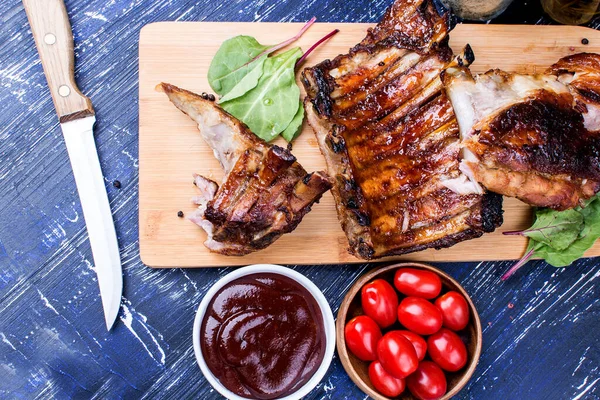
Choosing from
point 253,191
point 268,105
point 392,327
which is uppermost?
point 268,105

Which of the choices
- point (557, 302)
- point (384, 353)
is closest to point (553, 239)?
point (557, 302)

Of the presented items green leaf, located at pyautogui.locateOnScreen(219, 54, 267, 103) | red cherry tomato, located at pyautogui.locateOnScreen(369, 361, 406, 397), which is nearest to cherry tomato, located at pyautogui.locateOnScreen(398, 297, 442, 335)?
red cherry tomato, located at pyautogui.locateOnScreen(369, 361, 406, 397)

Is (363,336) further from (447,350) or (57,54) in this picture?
(57,54)

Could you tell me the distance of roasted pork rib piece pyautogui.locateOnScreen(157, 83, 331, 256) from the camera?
10.1ft

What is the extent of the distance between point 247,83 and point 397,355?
1.87 m

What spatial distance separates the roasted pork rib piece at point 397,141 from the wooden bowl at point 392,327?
26cm

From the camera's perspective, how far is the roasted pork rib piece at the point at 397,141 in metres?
3.09

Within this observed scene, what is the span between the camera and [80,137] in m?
3.53

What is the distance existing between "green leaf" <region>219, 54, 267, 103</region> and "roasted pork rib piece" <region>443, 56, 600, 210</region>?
1148 millimetres

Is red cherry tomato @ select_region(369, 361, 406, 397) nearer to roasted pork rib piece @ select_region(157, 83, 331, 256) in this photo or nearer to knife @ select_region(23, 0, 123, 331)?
roasted pork rib piece @ select_region(157, 83, 331, 256)

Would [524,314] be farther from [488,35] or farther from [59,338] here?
[59,338]

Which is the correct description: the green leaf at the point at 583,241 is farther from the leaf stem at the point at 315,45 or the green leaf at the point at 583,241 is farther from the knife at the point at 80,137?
the knife at the point at 80,137

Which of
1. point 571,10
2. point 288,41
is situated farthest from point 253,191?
point 571,10

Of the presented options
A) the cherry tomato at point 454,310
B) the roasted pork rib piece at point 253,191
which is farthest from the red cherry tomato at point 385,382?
the roasted pork rib piece at point 253,191
